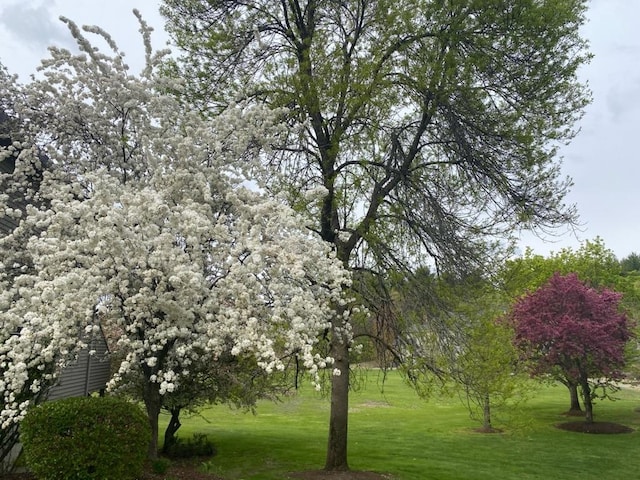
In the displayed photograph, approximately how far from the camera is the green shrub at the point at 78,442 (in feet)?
22.1

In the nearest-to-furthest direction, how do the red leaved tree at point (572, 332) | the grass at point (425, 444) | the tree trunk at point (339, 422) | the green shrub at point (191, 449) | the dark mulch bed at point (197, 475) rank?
the dark mulch bed at point (197, 475), the tree trunk at point (339, 422), the grass at point (425, 444), the green shrub at point (191, 449), the red leaved tree at point (572, 332)

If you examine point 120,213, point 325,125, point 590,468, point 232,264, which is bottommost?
point 590,468

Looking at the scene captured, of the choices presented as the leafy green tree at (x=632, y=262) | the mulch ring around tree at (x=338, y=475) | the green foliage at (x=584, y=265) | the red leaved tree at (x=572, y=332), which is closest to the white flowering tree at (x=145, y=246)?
the mulch ring around tree at (x=338, y=475)

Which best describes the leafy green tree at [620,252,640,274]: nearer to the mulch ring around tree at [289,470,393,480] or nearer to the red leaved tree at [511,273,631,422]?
the red leaved tree at [511,273,631,422]

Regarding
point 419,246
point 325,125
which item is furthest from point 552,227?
point 325,125

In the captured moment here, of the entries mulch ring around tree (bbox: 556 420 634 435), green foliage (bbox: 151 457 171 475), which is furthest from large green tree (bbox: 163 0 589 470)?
mulch ring around tree (bbox: 556 420 634 435)

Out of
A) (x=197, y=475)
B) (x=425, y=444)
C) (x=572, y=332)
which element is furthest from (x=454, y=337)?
(x=572, y=332)

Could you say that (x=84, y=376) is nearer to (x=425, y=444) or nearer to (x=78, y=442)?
(x=78, y=442)

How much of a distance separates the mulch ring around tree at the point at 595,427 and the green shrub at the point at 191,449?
14531 millimetres

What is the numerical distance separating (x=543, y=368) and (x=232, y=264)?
17.7 m

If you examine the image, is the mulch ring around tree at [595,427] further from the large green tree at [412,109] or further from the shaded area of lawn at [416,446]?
the large green tree at [412,109]

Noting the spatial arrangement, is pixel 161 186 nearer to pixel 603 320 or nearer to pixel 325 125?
pixel 325 125

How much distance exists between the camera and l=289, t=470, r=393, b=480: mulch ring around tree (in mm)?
11445

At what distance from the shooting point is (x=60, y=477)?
22.1 feet
